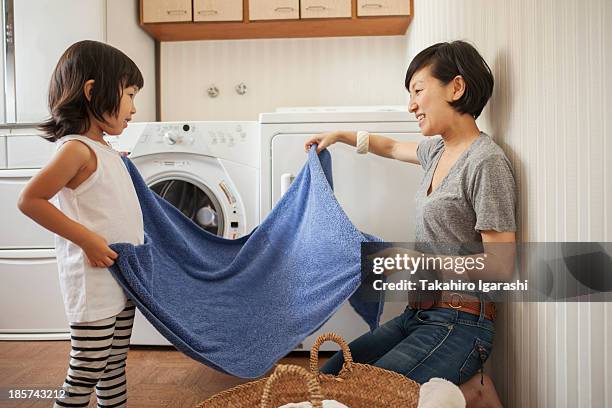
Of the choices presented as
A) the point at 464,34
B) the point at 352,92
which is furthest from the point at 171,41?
the point at 464,34

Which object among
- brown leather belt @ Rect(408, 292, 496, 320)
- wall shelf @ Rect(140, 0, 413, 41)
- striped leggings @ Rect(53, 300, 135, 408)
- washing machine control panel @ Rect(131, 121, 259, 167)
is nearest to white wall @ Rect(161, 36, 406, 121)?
wall shelf @ Rect(140, 0, 413, 41)

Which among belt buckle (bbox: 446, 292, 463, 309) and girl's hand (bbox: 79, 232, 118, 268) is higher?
girl's hand (bbox: 79, 232, 118, 268)

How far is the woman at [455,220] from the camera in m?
1.06

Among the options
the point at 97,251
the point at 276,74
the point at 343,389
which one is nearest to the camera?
the point at 97,251

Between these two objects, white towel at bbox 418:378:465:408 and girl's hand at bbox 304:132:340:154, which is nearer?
white towel at bbox 418:378:465:408

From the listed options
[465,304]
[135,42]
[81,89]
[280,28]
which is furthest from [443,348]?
[135,42]

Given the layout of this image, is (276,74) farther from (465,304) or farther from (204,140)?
(465,304)

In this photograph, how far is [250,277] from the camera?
58.2 inches

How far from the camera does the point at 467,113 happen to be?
121cm

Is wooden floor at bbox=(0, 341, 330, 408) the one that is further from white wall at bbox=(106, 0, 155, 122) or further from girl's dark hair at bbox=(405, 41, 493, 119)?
white wall at bbox=(106, 0, 155, 122)

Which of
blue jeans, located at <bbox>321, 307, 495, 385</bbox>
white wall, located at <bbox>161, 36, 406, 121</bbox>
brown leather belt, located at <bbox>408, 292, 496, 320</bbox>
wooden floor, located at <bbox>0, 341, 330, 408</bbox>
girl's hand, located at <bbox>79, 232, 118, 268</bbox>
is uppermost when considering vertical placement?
white wall, located at <bbox>161, 36, 406, 121</bbox>

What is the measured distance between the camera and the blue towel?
114 cm

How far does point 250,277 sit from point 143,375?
582 millimetres

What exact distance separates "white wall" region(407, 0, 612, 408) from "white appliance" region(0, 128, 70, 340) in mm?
1870
